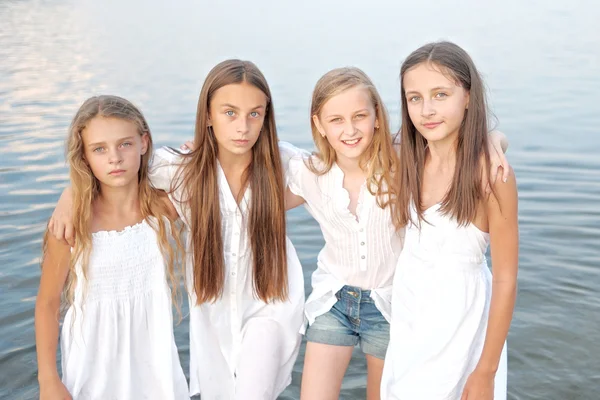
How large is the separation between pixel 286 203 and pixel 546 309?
107 inches

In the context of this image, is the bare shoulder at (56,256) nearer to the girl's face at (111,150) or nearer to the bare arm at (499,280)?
the girl's face at (111,150)

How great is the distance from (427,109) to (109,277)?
1633 millimetres

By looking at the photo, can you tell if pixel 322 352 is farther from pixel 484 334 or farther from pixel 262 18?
pixel 262 18

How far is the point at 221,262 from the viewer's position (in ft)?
12.8

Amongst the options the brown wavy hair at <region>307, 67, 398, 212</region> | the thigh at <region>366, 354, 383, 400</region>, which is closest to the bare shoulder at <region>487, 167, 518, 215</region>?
the brown wavy hair at <region>307, 67, 398, 212</region>

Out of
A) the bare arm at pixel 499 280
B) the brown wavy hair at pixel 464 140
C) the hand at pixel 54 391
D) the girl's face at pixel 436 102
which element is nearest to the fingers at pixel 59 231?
the hand at pixel 54 391

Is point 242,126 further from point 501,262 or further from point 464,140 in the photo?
point 501,262

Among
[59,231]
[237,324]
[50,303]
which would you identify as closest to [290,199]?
[237,324]

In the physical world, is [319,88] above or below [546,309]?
above

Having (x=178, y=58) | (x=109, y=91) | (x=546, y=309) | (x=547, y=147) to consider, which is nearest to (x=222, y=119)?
(x=546, y=309)

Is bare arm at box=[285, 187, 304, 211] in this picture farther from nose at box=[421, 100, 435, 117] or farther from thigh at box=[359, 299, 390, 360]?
nose at box=[421, 100, 435, 117]

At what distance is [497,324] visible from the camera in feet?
10.9

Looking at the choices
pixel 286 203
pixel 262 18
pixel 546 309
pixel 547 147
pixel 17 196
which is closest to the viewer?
pixel 286 203

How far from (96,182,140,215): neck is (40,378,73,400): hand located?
81 cm
